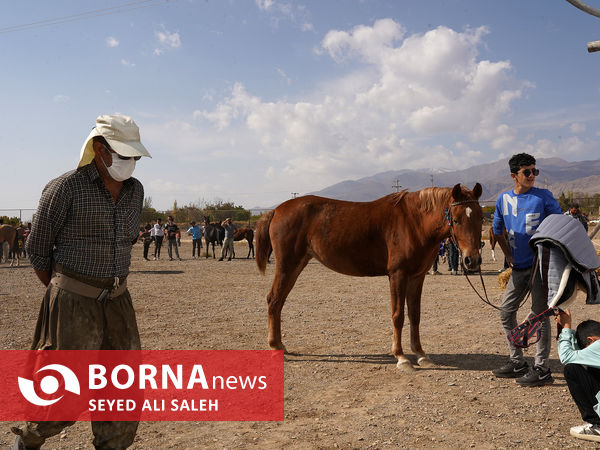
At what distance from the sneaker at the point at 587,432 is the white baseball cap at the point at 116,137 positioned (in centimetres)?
369

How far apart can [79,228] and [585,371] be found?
3.63 meters

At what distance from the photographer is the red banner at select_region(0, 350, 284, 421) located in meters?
2.48

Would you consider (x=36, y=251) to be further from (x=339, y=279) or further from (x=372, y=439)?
(x=339, y=279)

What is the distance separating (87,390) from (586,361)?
3367 millimetres

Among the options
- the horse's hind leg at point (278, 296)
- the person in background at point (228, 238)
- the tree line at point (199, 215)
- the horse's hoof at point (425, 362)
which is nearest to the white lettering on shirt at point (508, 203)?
the horse's hoof at point (425, 362)

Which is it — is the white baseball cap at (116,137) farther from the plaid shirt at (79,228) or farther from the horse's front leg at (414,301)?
the horse's front leg at (414,301)

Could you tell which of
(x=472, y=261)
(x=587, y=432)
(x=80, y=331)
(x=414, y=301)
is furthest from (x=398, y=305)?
(x=80, y=331)

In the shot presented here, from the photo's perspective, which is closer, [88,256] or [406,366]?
[88,256]

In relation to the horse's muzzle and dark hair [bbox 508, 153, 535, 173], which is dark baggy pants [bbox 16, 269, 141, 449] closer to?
the horse's muzzle

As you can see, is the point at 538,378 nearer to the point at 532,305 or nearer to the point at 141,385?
the point at 532,305

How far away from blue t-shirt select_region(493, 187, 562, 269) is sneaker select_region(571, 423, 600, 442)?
1595mm

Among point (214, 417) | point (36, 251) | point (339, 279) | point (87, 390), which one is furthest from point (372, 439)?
point (339, 279)

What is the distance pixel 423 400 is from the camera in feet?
13.9

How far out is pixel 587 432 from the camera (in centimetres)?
338
